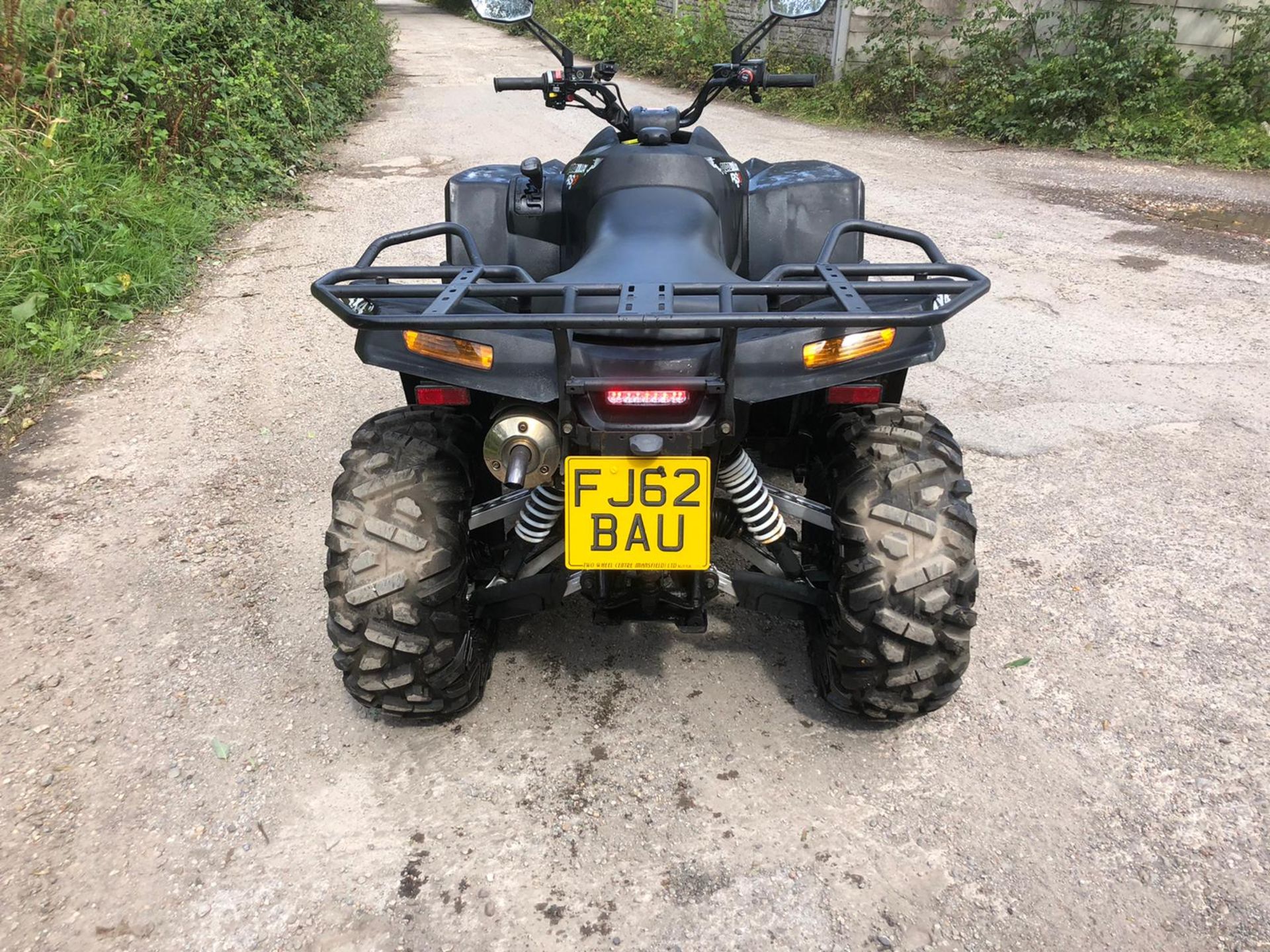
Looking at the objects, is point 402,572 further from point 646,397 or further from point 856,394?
point 856,394

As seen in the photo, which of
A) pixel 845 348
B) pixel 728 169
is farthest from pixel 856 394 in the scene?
pixel 728 169

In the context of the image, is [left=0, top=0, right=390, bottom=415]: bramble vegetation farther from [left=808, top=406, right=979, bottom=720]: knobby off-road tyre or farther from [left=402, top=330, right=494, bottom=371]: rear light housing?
[left=808, top=406, right=979, bottom=720]: knobby off-road tyre

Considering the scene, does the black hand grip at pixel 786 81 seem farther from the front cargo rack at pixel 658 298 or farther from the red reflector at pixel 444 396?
the red reflector at pixel 444 396

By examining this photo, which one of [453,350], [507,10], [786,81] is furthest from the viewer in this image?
[786,81]

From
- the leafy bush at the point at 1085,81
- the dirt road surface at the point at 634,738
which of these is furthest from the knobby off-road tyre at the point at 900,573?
the leafy bush at the point at 1085,81

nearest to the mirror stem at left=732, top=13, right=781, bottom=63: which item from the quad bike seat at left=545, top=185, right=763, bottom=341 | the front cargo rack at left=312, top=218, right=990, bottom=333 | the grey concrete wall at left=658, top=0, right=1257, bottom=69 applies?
the quad bike seat at left=545, top=185, right=763, bottom=341

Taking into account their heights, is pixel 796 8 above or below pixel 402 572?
above

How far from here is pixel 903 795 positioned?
7.39ft

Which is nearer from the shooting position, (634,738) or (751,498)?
(751,498)

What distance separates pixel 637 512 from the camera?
6.57 feet

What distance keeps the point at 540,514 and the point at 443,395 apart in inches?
15.1

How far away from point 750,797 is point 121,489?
282 cm

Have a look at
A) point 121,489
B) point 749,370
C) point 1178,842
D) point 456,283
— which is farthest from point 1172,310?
point 121,489

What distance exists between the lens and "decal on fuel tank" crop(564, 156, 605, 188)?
2773 mm
